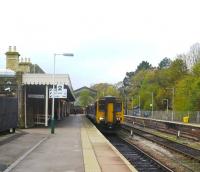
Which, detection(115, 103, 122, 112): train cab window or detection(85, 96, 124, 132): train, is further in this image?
detection(115, 103, 122, 112): train cab window

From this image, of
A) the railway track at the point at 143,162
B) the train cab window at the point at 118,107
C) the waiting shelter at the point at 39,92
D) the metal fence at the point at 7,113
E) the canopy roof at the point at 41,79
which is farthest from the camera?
the canopy roof at the point at 41,79

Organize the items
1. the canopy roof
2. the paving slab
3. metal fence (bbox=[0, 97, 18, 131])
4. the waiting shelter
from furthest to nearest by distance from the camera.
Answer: the canopy roof
the waiting shelter
metal fence (bbox=[0, 97, 18, 131])
the paving slab

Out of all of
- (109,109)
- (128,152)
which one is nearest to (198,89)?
(109,109)

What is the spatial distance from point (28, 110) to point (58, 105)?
23.0m

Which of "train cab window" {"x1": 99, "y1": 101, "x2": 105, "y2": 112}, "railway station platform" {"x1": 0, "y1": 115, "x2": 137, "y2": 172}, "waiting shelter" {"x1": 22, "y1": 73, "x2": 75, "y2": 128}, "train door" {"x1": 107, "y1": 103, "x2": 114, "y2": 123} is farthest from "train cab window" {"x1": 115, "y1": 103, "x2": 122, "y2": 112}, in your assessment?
"railway station platform" {"x1": 0, "y1": 115, "x2": 137, "y2": 172}

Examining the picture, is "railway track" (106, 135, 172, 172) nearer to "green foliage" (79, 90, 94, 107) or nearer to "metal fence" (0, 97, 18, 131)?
"metal fence" (0, 97, 18, 131)

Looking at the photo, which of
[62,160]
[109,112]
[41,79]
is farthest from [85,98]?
[62,160]

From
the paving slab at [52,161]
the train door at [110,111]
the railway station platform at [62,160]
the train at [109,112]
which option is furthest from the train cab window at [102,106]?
the paving slab at [52,161]

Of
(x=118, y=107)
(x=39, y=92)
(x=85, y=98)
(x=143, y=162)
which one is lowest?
(x=143, y=162)

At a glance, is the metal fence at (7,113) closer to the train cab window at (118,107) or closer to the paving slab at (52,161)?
the paving slab at (52,161)

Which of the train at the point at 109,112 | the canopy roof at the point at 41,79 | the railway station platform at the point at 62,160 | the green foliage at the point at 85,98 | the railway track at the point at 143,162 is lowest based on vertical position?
the railway track at the point at 143,162

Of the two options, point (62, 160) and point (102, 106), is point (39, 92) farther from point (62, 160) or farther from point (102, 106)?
point (62, 160)

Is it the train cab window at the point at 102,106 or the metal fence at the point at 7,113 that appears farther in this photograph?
the train cab window at the point at 102,106

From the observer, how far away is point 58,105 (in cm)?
6981
